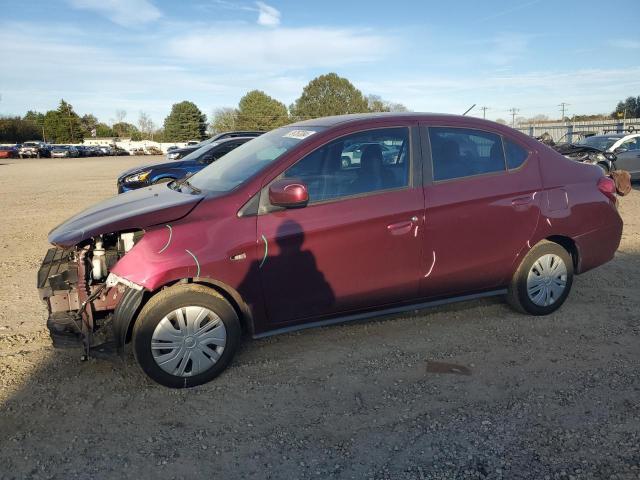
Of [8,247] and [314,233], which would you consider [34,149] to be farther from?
[314,233]

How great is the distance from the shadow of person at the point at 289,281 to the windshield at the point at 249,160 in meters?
0.57

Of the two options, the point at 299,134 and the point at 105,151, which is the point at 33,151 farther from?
the point at 299,134

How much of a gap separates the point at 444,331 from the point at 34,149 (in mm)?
53279

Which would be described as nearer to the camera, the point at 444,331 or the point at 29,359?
the point at 29,359

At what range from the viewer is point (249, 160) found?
4109 mm

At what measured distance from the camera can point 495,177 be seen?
4.18 meters

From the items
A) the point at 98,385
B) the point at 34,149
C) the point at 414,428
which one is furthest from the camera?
the point at 34,149

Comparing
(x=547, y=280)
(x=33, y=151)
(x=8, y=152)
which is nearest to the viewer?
(x=547, y=280)

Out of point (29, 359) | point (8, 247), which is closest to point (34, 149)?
point (8, 247)

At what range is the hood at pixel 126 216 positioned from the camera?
341cm

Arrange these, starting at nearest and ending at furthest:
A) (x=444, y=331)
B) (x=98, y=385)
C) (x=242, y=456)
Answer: (x=242, y=456) → (x=98, y=385) → (x=444, y=331)

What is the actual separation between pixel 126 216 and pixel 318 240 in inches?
53.1

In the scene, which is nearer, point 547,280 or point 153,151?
point 547,280

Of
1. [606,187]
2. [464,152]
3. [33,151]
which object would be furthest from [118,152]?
[606,187]
